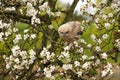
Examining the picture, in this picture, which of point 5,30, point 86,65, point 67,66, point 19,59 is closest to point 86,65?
point 86,65

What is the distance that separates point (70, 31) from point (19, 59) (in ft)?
4.37

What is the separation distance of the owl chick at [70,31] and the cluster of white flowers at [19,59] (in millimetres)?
887

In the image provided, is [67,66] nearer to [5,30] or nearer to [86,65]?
[86,65]

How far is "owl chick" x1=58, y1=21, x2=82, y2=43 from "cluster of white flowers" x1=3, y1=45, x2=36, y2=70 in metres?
0.89

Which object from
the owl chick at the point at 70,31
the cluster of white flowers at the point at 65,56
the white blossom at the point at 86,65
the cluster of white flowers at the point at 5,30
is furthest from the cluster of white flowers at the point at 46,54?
the cluster of white flowers at the point at 5,30

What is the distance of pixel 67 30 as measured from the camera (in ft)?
18.7

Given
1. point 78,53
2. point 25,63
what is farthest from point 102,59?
point 25,63

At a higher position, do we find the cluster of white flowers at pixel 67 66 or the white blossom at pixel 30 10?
the white blossom at pixel 30 10

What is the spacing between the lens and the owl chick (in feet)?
18.8

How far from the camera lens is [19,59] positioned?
659 cm

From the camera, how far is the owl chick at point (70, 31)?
5.74 metres

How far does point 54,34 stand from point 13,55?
1314 millimetres

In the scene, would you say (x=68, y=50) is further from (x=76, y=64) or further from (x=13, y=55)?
(x=13, y=55)

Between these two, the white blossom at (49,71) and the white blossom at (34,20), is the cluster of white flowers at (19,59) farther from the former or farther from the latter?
the white blossom at (34,20)
